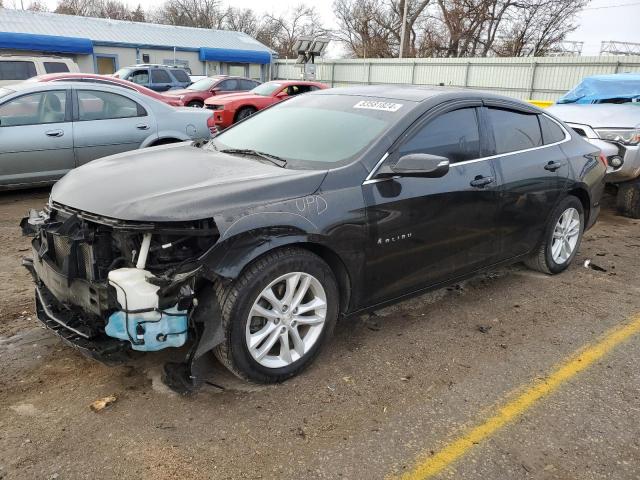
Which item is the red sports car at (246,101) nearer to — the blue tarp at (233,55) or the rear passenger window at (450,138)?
the rear passenger window at (450,138)

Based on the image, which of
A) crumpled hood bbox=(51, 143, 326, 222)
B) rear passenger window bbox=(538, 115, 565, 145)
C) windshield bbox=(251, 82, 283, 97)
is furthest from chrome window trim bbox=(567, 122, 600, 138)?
windshield bbox=(251, 82, 283, 97)

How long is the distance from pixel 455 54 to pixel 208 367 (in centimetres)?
4107

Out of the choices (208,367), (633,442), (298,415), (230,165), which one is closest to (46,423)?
(208,367)

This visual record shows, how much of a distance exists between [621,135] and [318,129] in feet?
18.5

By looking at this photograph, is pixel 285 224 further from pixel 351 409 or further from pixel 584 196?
pixel 584 196

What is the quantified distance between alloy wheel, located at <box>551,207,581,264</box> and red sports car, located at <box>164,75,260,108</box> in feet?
46.1

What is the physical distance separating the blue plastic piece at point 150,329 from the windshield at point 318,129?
4.10ft

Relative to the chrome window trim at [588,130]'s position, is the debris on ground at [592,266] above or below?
below

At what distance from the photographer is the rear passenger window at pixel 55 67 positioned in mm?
15508

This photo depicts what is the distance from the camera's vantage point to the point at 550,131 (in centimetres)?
479

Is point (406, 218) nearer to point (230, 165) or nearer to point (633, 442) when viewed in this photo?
point (230, 165)

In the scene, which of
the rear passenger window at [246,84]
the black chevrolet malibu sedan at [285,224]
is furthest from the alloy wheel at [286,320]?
the rear passenger window at [246,84]

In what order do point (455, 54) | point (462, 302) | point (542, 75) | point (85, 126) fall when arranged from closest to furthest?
1. point (462, 302)
2. point (85, 126)
3. point (542, 75)
4. point (455, 54)

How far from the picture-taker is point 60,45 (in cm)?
2975
